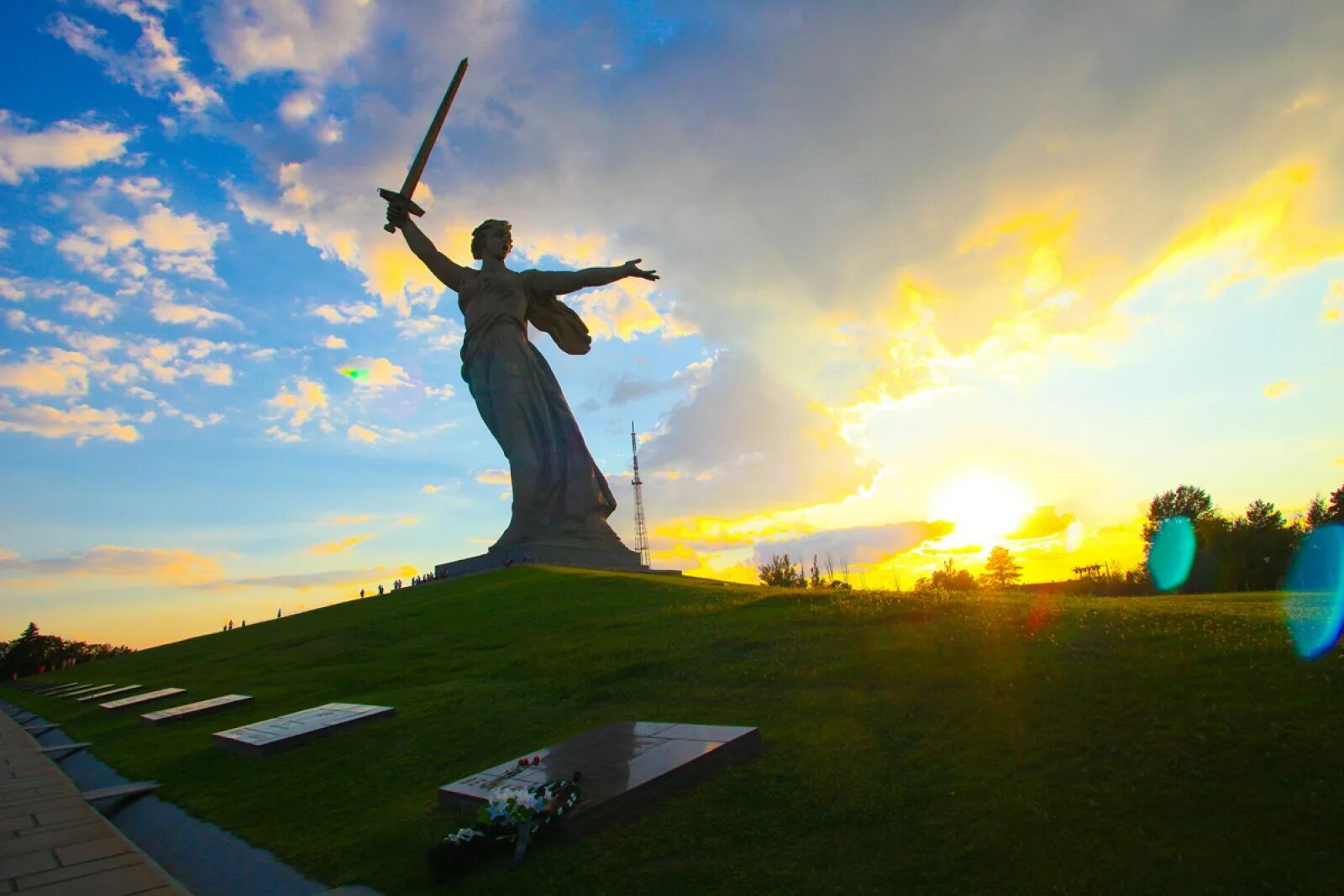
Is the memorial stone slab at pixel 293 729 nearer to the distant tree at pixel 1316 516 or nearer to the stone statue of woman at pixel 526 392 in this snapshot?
the stone statue of woman at pixel 526 392

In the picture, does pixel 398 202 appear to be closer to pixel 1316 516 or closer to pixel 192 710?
pixel 192 710

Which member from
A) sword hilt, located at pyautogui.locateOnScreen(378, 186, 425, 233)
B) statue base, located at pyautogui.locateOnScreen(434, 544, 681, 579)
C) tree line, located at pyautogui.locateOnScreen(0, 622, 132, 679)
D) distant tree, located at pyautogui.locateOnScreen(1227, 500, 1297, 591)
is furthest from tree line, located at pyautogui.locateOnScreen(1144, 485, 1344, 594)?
tree line, located at pyautogui.locateOnScreen(0, 622, 132, 679)

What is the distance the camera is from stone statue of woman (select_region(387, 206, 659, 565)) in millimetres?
29844

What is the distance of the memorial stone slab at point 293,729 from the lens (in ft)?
29.3

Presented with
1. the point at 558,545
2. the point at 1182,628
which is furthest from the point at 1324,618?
the point at 558,545

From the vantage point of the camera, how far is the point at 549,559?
28.0m

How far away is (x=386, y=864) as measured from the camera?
5344mm

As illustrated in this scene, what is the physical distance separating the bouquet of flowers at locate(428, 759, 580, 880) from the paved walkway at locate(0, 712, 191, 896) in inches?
73.1

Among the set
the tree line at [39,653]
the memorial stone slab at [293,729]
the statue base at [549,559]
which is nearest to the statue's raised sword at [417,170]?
the statue base at [549,559]

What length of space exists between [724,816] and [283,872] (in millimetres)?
3107

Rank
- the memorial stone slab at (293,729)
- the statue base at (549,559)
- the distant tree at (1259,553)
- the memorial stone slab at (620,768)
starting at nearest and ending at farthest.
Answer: the memorial stone slab at (620,768) < the memorial stone slab at (293,729) < the statue base at (549,559) < the distant tree at (1259,553)

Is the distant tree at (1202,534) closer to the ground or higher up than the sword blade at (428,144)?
closer to the ground

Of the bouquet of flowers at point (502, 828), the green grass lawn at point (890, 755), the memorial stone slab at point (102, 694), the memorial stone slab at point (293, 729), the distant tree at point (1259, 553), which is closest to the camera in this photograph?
the green grass lawn at point (890, 755)

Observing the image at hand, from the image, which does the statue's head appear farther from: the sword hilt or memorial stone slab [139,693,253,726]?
memorial stone slab [139,693,253,726]
